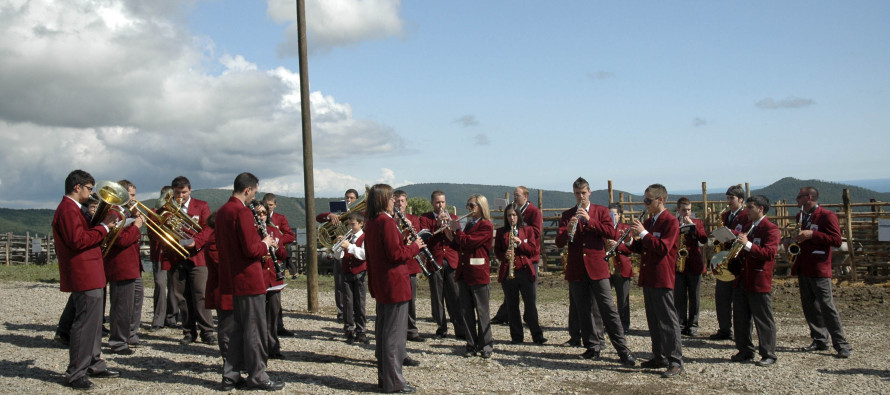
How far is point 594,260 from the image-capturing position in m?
7.42

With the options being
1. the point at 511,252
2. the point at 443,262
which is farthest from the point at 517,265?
the point at 443,262

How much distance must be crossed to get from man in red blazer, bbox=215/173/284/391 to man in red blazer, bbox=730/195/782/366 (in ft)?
16.6

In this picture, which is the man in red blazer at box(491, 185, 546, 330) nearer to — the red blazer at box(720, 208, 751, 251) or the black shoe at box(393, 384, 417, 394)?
the red blazer at box(720, 208, 751, 251)

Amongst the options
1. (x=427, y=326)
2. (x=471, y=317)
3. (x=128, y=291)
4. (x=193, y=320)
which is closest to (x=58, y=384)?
(x=128, y=291)

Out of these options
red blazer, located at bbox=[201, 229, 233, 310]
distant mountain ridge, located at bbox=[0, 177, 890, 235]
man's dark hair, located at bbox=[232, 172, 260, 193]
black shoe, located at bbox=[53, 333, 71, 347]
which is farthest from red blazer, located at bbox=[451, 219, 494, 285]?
distant mountain ridge, located at bbox=[0, 177, 890, 235]

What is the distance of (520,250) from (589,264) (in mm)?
1106

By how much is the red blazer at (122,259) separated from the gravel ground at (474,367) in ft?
3.02

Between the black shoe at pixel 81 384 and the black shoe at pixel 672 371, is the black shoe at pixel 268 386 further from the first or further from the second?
the black shoe at pixel 672 371

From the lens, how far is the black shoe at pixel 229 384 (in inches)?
236

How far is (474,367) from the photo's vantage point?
711 cm

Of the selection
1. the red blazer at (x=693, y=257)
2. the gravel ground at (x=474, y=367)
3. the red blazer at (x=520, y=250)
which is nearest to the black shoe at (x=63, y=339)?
the gravel ground at (x=474, y=367)

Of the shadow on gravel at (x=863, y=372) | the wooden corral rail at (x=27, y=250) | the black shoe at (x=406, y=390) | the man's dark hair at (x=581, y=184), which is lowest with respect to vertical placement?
the shadow on gravel at (x=863, y=372)

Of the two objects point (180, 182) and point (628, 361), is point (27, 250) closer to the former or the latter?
point (180, 182)

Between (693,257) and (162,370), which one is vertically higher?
(693,257)
